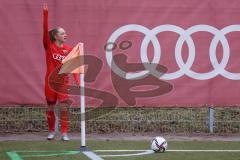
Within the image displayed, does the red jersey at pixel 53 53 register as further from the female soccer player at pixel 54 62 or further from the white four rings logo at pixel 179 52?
the white four rings logo at pixel 179 52

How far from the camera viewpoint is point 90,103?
10547 millimetres

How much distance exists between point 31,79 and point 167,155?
3366 millimetres

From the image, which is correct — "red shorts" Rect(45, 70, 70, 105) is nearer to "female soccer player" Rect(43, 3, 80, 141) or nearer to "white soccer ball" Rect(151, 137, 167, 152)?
"female soccer player" Rect(43, 3, 80, 141)

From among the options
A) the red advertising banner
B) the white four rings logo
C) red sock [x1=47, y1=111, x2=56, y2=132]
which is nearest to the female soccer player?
red sock [x1=47, y1=111, x2=56, y2=132]

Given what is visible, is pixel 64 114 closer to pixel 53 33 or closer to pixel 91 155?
pixel 53 33

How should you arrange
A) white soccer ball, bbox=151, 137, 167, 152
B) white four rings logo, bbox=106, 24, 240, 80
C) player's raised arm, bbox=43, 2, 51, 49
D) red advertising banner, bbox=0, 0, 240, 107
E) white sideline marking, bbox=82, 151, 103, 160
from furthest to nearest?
white four rings logo, bbox=106, 24, 240, 80 → red advertising banner, bbox=0, 0, 240, 107 → player's raised arm, bbox=43, 2, 51, 49 → white soccer ball, bbox=151, 137, 167, 152 → white sideline marking, bbox=82, 151, 103, 160

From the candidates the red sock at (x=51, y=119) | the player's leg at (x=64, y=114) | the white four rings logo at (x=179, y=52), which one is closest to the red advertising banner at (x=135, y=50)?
the white four rings logo at (x=179, y=52)

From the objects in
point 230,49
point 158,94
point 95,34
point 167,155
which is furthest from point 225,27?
point 167,155

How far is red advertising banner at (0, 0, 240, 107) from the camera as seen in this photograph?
34.0 ft

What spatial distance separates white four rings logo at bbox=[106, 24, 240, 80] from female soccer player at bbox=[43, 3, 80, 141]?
1.10 m

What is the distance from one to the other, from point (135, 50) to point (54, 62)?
5.35ft

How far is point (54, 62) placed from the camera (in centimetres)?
980

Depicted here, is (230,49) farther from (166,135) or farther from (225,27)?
(166,135)

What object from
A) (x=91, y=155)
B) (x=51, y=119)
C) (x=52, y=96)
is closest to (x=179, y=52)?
(x=52, y=96)
